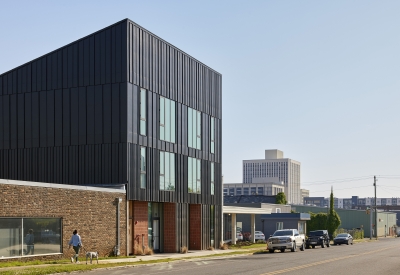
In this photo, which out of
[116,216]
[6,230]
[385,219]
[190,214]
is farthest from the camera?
[385,219]

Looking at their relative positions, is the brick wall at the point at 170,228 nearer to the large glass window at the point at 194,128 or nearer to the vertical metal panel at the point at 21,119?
the large glass window at the point at 194,128

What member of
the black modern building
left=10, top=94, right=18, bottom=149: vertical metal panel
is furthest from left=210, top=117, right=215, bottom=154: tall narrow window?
left=10, top=94, right=18, bottom=149: vertical metal panel

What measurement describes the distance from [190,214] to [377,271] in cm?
2429

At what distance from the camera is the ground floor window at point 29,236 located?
29.5 m

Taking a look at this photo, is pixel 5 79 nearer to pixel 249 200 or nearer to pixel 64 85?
pixel 64 85

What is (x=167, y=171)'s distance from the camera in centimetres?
4391

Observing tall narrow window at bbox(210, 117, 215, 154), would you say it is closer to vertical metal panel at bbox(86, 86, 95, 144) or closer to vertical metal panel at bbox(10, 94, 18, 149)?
vertical metal panel at bbox(86, 86, 95, 144)

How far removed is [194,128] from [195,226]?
755cm

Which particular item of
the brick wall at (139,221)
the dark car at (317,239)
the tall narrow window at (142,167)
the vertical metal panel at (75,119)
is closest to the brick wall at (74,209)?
the brick wall at (139,221)

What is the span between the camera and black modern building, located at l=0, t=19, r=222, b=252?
130ft

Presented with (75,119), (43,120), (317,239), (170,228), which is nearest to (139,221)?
(170,228)

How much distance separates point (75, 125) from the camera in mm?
40469

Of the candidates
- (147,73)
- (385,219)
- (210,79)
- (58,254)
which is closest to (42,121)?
(147,73)

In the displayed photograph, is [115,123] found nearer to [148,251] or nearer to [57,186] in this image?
[57,186]
